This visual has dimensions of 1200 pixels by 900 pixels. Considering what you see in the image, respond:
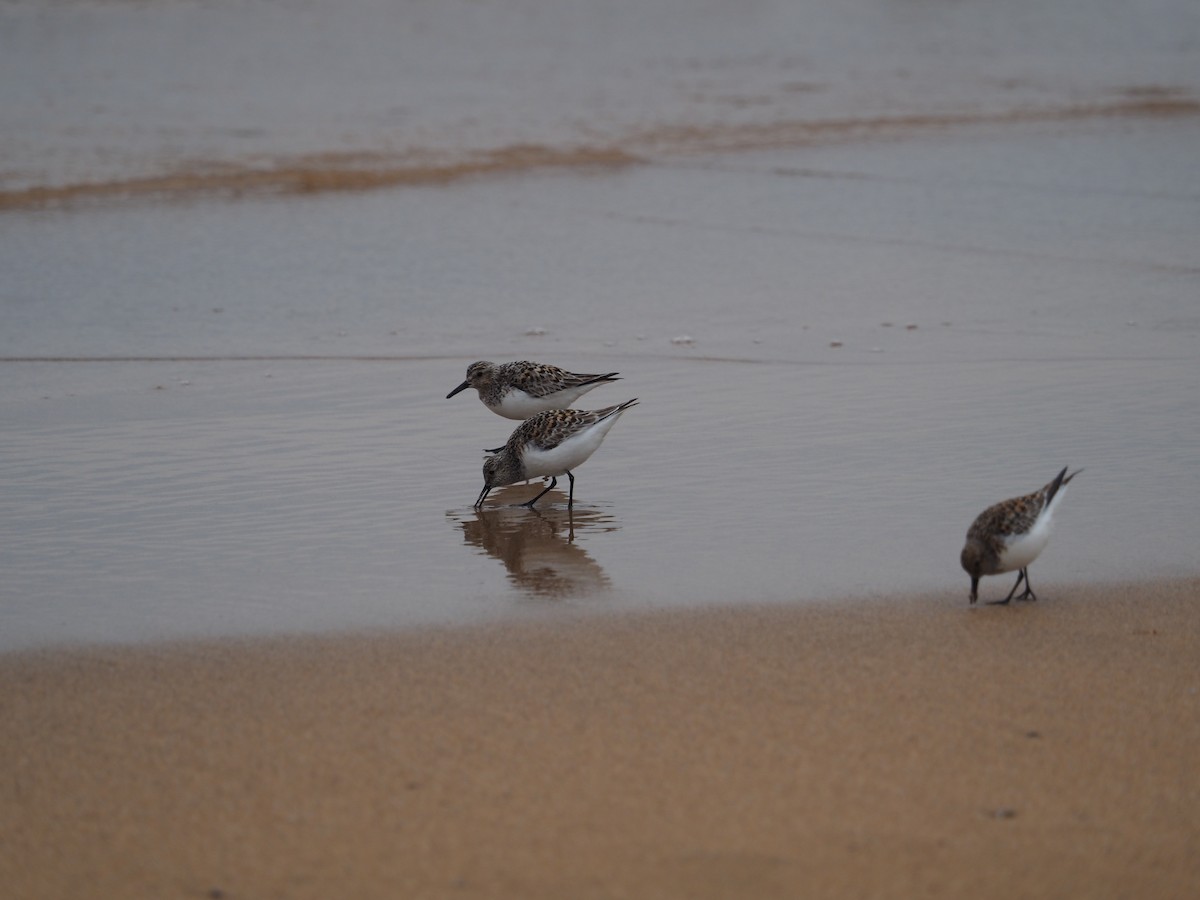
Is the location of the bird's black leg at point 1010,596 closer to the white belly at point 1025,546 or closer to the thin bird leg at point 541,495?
the white belly at point 1025,546

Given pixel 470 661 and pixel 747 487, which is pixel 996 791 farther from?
pixel 747 487

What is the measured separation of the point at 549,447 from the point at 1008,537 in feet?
6.96

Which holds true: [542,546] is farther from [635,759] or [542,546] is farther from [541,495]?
[635,759]

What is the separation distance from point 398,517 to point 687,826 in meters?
2.72

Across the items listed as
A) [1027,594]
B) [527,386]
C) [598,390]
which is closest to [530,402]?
[527,386]

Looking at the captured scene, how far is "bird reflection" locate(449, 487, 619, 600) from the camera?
509 centimetres

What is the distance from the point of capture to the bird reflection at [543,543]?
16.7ft

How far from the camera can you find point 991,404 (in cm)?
703

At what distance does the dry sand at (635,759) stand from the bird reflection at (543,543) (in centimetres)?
44

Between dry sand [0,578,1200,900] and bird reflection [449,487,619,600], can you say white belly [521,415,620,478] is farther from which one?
dry sand [0,578,1200,900]

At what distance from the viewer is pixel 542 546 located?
5668 mm

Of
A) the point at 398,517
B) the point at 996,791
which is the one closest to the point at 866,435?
the point at 398,517

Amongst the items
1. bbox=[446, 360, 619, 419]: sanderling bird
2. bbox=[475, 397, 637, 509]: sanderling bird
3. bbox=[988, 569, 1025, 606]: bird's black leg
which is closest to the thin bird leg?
bbox=[475, 397, 637, 509]: sanderling bird

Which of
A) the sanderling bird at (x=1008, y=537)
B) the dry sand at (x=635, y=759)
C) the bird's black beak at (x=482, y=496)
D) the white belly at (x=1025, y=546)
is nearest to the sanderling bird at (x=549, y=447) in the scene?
the bird's black beak at (x=482, y=496)
